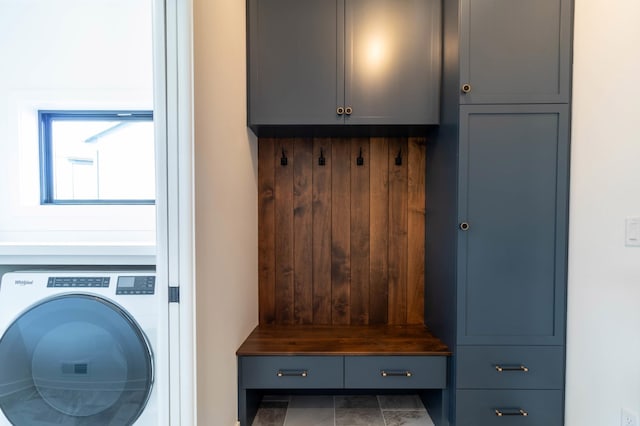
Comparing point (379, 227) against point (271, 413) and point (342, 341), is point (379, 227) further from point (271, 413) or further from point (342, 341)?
point (271, 413)

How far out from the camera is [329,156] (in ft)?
6.63

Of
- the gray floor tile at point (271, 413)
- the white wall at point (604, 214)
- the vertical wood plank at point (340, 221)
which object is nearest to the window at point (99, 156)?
the vertical wood plank at point (340, 221)

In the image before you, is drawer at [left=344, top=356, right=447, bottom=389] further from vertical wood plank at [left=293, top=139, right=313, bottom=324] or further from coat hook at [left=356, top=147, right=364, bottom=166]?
coat hook at [left=356, top=147, right=364, bottom=166]

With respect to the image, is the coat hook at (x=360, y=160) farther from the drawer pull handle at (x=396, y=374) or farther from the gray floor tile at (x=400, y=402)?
the gray floor tile at (x=400, y=402)

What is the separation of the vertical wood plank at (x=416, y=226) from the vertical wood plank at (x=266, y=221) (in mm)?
972

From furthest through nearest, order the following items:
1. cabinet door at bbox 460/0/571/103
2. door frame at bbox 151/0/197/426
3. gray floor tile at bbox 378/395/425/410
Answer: gray floor tile at bbox 378/395/425/410
cabinet door at bbox 460/0/571/103
door frame at bbox 151/0/197/426

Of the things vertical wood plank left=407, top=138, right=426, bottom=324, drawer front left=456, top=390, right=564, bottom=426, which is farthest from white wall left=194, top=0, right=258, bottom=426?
drawer front left=456, top=390, right=564, bottom=426

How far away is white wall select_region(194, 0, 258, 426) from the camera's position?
3.73 ft

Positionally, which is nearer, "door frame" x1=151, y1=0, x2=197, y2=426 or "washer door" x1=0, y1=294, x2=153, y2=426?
"door frame" x1=151, y1=0, x2=197, y2=426

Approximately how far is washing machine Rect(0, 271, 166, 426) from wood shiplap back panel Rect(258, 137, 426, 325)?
0.83m

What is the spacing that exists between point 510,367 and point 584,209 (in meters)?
0.88

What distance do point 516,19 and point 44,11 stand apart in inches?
113

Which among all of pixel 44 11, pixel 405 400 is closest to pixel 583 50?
pixel 405 400

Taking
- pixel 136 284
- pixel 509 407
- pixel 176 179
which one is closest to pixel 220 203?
pixel 176 179
